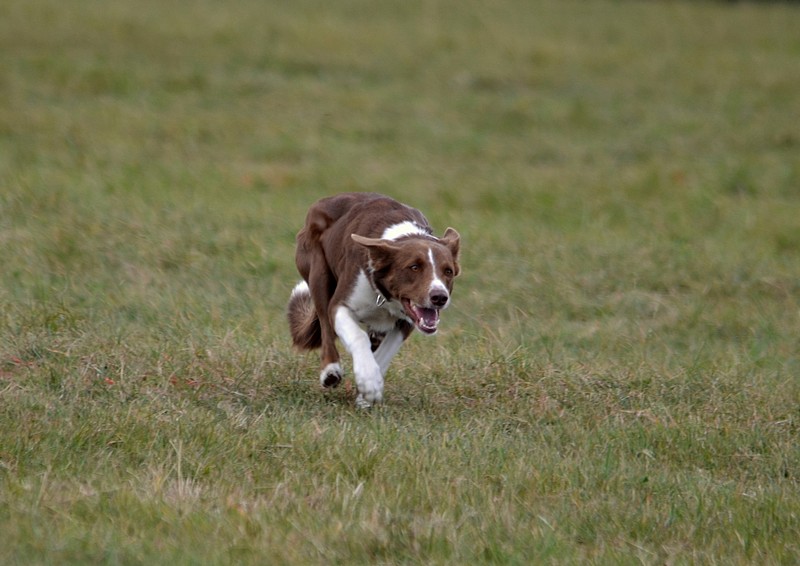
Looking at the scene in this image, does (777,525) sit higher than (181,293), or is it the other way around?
(777,525)

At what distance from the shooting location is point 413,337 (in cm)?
835

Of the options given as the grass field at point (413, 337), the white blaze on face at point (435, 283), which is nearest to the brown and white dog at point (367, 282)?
the white blaze on face at point (435, 283)

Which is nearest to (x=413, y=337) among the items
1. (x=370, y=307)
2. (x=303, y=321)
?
(x=303, y=321)

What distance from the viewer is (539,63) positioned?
19.5 m

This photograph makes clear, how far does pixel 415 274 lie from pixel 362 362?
53 centimetres

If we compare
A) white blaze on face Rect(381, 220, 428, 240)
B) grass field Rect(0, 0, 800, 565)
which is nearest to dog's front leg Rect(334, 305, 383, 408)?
grass field Rect(0, 0, 800, 565)

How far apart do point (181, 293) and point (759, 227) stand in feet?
19.6

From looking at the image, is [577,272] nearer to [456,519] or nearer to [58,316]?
[58,316]

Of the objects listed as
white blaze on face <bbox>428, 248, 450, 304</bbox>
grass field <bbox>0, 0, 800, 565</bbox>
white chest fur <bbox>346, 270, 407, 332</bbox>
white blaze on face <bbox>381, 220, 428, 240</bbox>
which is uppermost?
white blaze on face <bbox>381, 220, 428, 240</bbox>

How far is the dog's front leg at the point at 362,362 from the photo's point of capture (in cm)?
630

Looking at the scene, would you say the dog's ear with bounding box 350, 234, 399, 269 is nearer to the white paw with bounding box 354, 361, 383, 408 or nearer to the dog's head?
Answer: the dog's head

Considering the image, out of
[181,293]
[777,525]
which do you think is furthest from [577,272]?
[777,525]

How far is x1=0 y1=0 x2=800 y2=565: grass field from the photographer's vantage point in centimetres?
500

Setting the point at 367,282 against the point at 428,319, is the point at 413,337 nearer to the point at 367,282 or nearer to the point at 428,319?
the point at 367,282
